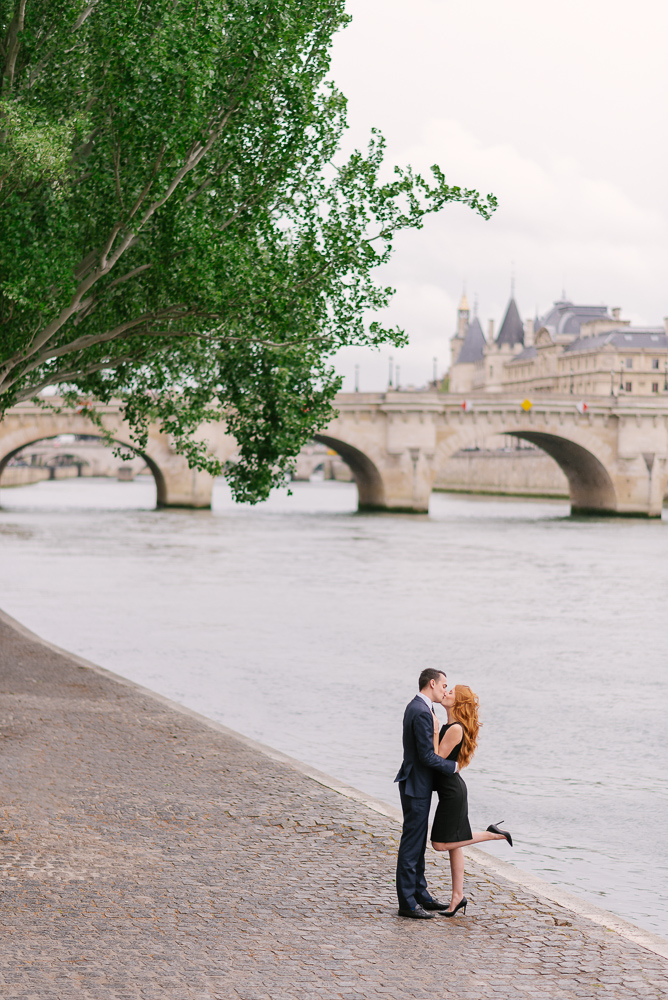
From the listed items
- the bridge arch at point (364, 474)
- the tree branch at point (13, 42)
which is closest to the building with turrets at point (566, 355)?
the bridge arch at point (364, 474)

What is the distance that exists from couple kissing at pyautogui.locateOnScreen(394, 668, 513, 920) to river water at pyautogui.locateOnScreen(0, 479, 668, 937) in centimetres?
194

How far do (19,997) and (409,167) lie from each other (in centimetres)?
1208

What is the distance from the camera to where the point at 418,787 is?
6965mm

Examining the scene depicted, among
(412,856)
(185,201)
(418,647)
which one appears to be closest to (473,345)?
(418,647)

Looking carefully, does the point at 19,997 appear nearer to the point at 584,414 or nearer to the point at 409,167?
the point at 409,167

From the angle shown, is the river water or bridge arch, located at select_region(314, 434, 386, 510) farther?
bridge arch, located at select_region(314, 434, 386, 510)

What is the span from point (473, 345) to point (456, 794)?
171 m

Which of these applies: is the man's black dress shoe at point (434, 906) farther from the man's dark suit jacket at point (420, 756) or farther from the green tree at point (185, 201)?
the green tree at point (185, 201)

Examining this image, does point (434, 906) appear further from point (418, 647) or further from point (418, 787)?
point (418, 647)

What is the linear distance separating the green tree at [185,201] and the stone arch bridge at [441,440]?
144ft

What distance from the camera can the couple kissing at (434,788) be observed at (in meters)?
6.83

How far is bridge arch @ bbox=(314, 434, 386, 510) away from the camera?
6500 cm

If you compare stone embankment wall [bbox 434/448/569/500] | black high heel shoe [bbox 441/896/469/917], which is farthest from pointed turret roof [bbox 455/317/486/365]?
black high heel shoe [bbox 441/896/469/917]

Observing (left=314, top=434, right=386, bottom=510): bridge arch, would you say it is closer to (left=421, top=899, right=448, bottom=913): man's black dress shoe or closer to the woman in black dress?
the woman in black dress
